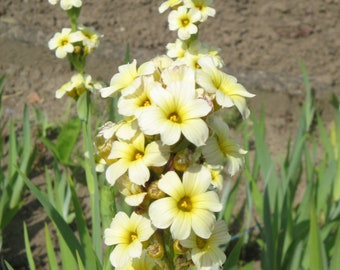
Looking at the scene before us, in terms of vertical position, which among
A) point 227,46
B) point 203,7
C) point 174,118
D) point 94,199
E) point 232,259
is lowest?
point 232,259

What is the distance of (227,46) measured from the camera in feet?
10.8

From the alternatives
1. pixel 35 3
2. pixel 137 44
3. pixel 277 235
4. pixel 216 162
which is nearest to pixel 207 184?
pixel 216 162

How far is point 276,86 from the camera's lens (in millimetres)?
3051

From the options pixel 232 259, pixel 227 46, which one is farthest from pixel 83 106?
pixel 227 46

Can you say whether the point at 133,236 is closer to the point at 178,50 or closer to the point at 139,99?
the point at 139,99

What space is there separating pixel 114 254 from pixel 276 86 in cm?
225

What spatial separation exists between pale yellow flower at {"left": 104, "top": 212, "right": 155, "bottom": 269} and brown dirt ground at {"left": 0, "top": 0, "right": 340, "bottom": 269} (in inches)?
73.1

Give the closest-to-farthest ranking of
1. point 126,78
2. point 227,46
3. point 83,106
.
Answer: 1. point 126,78
2. point 83,106
3. point 227,46

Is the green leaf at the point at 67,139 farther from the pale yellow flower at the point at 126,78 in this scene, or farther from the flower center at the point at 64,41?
the pale yellow flower at the point at 126,78

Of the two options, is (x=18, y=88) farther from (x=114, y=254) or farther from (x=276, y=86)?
(x=114, y=254)

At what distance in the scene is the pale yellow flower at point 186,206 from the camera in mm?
854

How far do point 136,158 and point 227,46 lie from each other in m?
2.49

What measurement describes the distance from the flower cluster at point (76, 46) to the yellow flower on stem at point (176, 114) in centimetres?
A: 81

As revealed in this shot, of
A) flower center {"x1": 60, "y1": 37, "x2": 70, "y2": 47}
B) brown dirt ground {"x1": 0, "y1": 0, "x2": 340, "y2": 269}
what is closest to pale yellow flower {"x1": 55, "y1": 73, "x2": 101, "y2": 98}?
flower center {"x1": 60, "y1": 37, "x2": 70, "y2": 47}
